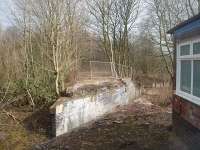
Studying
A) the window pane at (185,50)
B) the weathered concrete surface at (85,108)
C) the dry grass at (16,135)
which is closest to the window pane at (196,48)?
the window pane at (185,50)

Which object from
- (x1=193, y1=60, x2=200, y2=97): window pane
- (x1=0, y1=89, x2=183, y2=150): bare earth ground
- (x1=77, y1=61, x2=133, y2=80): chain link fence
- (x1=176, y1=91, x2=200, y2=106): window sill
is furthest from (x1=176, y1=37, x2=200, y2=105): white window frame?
(x1=77, y1=61, x2=133, y2=80): chain link fence

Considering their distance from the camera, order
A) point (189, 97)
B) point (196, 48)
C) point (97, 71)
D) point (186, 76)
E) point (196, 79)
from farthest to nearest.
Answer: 1. point (97, 71)
2. point (186, 76)
3. point (189, 97)
4. point (196, 79)
5. point (196, 48)

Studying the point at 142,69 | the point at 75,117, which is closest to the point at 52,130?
the point at 75,117

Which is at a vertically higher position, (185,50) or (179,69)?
(185,50)

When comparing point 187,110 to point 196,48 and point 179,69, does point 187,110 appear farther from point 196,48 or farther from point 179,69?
point 196,48

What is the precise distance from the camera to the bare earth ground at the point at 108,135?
13.7 m

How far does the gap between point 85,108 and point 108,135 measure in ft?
8.73

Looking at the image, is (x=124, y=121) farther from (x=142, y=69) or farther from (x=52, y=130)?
(x=142, y=69)

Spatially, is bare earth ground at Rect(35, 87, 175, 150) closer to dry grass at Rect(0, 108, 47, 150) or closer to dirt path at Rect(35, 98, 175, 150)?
dirt path at Rect(35, 98, 175, 150)

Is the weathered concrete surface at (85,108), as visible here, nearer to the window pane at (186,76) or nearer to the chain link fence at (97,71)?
the chain link fence at (97,71)

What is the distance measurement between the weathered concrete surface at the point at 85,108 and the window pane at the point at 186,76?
20.5 feet

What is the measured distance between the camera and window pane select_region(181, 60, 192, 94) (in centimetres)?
1018

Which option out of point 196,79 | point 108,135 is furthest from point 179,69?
point 108,135

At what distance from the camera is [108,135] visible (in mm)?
15430
